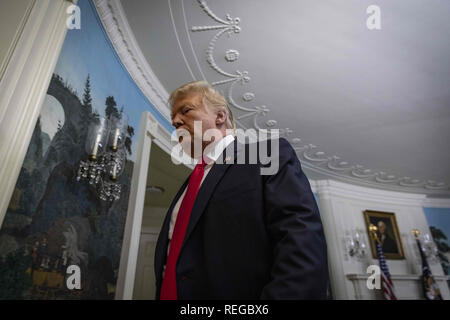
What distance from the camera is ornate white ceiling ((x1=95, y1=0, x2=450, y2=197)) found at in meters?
2.96

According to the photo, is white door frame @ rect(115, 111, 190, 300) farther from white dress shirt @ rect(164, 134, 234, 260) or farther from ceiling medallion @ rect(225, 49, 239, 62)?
white dress shirt @ rect(164, 134, 234, 260)

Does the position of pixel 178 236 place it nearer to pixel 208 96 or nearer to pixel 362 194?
pixel 208 96

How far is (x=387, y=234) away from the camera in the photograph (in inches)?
305

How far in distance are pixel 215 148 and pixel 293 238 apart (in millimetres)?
554

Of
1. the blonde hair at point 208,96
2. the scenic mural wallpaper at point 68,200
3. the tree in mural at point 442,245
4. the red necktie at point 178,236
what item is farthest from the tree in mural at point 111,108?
the tree in mural at point 442,245

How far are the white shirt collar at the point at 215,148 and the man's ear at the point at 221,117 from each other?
12 centimetres

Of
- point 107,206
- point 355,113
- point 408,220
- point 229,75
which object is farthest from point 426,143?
point 107,206

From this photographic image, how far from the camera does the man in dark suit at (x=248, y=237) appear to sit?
2.48 feet

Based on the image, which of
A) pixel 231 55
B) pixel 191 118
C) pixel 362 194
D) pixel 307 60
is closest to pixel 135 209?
pixel 191 118

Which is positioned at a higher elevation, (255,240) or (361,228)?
(361,228)

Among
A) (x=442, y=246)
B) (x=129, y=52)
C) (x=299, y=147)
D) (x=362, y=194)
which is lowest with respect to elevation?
(x=442, y=246)

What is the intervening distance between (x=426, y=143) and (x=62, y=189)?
665 cm

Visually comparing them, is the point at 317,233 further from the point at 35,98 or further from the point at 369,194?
the point at 369,194
